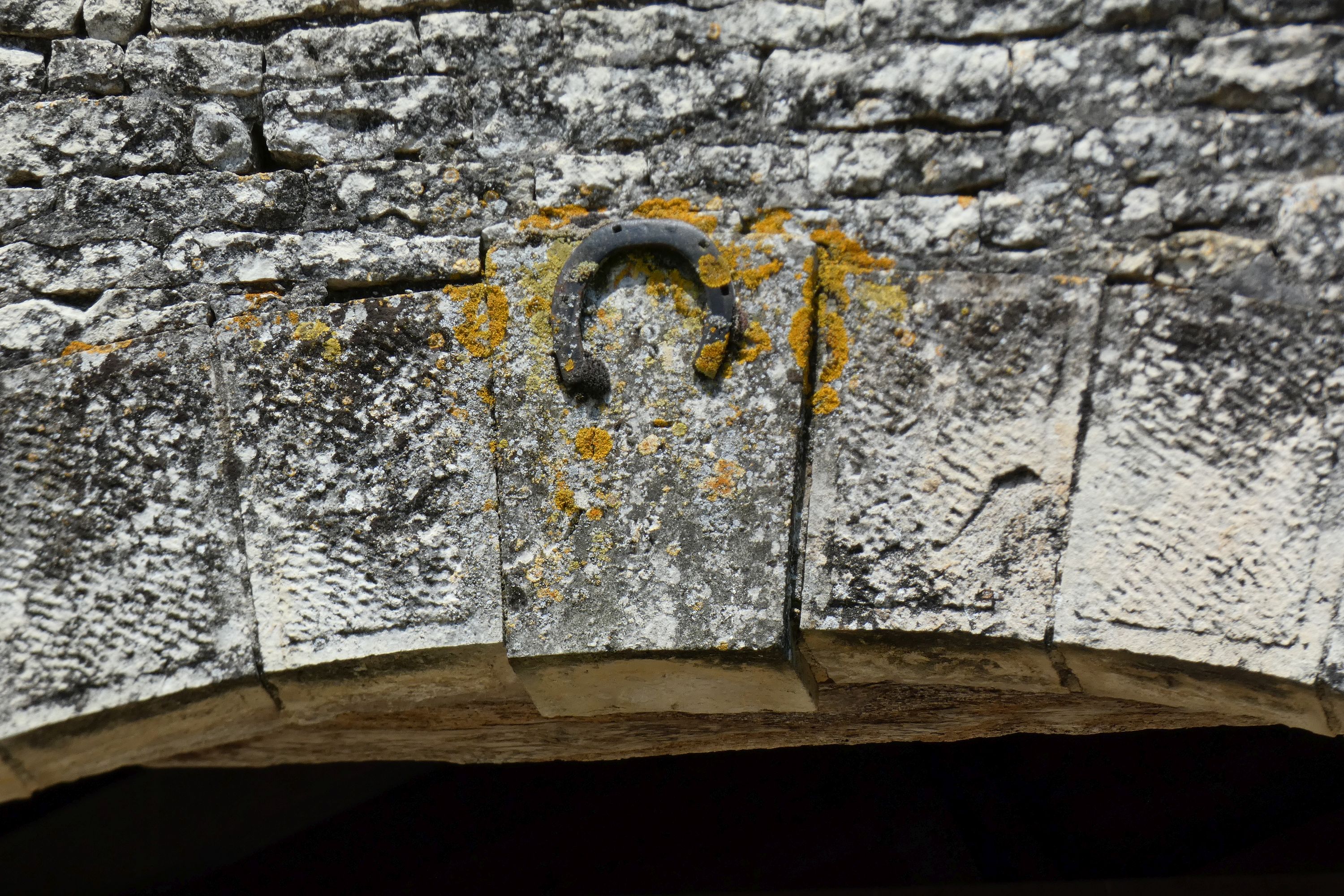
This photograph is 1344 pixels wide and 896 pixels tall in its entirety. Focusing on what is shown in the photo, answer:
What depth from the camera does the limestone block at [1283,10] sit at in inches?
42.7

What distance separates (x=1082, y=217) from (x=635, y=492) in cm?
65

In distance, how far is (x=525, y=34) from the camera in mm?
1225

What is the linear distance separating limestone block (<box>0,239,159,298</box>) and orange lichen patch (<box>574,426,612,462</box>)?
63 centimetres

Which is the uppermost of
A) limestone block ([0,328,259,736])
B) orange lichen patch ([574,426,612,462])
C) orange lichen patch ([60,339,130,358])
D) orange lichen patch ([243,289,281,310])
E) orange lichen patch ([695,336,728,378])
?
orange lichen patch ([243,289,281,310])

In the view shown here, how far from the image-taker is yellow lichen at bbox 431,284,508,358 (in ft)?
3.89

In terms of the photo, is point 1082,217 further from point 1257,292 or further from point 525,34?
point 525,34

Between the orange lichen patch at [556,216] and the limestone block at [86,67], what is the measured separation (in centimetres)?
62

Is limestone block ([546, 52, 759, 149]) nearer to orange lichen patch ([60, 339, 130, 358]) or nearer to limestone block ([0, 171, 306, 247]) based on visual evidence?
limestone block ([0, 171, 306, 247])

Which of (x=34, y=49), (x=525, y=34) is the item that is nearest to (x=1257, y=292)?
(x=525, y=34)

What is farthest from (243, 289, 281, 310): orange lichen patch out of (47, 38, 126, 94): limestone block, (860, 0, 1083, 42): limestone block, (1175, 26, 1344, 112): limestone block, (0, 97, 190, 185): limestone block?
(1175, 26, 1344, 112): limestone block

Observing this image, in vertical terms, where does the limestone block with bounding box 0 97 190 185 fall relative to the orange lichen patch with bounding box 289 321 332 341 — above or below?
above

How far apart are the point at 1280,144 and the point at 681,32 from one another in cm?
75

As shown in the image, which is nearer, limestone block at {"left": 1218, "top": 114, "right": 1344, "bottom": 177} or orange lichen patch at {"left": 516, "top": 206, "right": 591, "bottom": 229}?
limestone block at {"left": 1218, "top": 114, "right": 1344, "bottom": 177}

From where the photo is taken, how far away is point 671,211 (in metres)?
1.19
